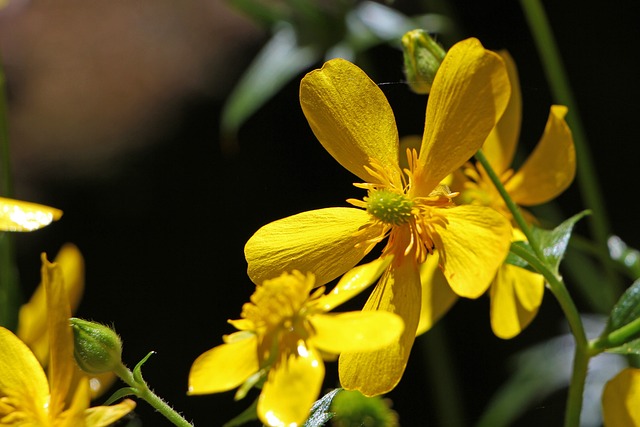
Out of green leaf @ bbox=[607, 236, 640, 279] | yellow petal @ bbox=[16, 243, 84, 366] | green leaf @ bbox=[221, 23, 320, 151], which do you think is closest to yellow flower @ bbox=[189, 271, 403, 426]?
yellow petal @ bbox=[16, 243, 84, 366]

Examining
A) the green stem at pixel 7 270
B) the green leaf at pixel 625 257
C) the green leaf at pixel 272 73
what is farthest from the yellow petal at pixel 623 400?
the green leaf at pixel 272 73

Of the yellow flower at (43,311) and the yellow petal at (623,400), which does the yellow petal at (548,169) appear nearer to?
the yellow petal at (623,400)

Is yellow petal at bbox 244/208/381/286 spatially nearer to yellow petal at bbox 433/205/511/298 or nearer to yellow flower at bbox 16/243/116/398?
yellow petal at bbox 433/205/511/298

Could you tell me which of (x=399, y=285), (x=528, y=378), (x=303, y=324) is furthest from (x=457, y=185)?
(x=528, y=378)

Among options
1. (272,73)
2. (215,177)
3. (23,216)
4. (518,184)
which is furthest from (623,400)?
(215,177)

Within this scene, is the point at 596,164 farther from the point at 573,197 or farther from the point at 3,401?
the point at 3,401
